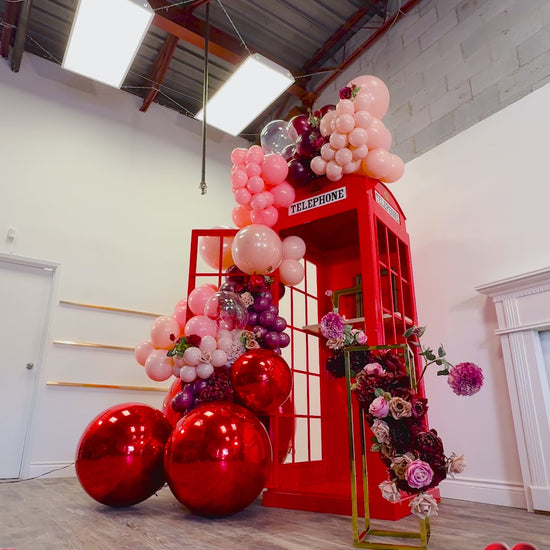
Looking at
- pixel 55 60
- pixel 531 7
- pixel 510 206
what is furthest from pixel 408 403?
pixel 55 60

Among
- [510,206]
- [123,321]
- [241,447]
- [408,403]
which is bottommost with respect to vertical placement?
[241,447]

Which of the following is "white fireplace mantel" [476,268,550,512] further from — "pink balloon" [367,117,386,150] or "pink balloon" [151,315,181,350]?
"pink balloon" [151,315,181,350]

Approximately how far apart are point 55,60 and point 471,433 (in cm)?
585

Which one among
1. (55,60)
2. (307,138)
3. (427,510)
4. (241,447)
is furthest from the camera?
(55,60)

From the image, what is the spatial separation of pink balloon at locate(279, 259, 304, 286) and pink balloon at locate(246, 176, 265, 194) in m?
0.52

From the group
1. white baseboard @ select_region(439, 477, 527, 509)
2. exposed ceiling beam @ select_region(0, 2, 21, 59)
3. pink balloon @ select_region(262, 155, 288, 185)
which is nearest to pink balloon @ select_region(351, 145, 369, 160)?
pink balloon @ select_region(262, 155, 288, 185)

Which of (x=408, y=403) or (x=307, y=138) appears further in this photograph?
(x=307, y=138)

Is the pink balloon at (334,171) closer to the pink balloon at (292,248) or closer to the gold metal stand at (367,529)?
the pink balloon at (292,248)

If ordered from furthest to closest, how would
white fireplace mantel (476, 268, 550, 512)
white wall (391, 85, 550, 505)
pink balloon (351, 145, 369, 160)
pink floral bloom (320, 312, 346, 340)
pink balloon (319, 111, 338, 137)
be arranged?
1. white wall (391, 85, 550, 505)
2. pink balloon (319, 111, 338, 137)
3. pink balloon (351, 145, 369, 160)
4. white fireplace mantel (476, 268, 550, 512)
5. pink floral bloom (320, 312, 346, 340)

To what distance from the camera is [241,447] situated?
220 centimetres

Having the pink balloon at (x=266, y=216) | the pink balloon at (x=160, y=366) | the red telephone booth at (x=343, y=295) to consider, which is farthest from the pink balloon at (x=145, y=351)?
the pink balloon at (x=266, y=216)

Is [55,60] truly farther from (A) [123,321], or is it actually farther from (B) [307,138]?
(B) [307,138]

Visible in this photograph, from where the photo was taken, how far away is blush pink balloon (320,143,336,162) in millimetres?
2780

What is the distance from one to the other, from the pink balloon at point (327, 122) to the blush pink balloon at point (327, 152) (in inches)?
3.7
